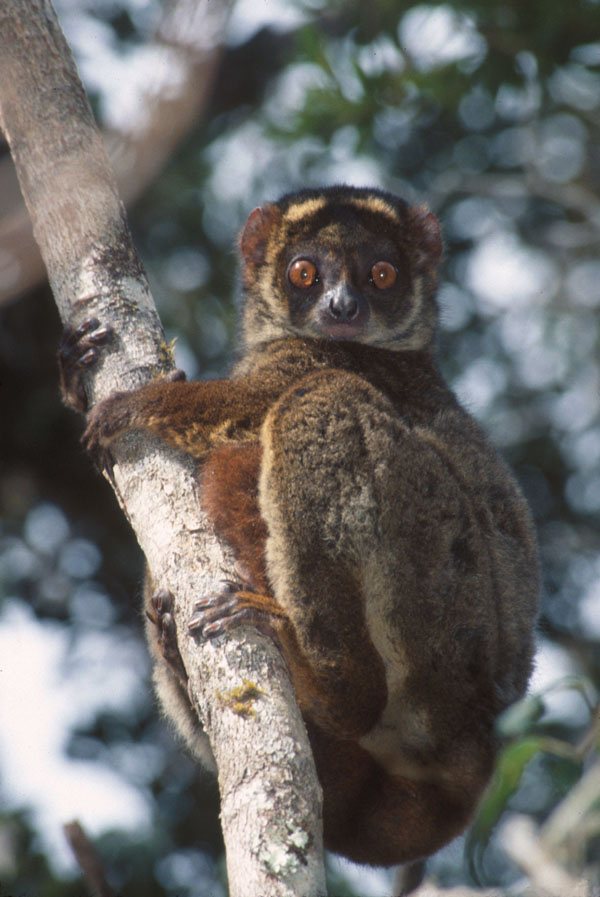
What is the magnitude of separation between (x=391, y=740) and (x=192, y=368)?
186 inches

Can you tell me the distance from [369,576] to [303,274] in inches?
87.9

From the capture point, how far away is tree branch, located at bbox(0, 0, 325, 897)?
8.32 feet

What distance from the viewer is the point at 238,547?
376 cm

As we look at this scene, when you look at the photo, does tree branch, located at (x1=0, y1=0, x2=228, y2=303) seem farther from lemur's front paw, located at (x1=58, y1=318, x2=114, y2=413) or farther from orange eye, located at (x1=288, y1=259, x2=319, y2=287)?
orange eye, located at (x1=288, y1=259, x2=319, y2=287)

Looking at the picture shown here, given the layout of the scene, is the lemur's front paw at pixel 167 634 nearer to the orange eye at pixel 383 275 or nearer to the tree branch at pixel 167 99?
the tree branch at pixel 167 99

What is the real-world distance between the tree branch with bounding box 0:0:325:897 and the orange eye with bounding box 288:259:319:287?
150 centimetres

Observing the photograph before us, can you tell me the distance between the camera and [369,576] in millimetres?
3645

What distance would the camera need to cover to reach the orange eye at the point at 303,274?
17.4 ft

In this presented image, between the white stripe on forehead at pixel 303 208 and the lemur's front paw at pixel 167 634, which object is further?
the white stripe on forehead at pixel 303 208

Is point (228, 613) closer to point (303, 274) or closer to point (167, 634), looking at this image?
point (167, 634)

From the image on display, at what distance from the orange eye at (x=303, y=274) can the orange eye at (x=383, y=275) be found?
0.33 meters

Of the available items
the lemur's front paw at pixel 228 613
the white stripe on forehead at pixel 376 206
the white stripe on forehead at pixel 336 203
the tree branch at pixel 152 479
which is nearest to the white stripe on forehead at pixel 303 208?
the white stripe on forehead at pixel 336 203

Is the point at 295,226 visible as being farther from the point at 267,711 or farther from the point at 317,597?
the point at 267,711

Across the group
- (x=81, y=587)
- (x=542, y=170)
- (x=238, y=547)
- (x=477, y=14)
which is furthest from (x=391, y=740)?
(x=542, y=170)
